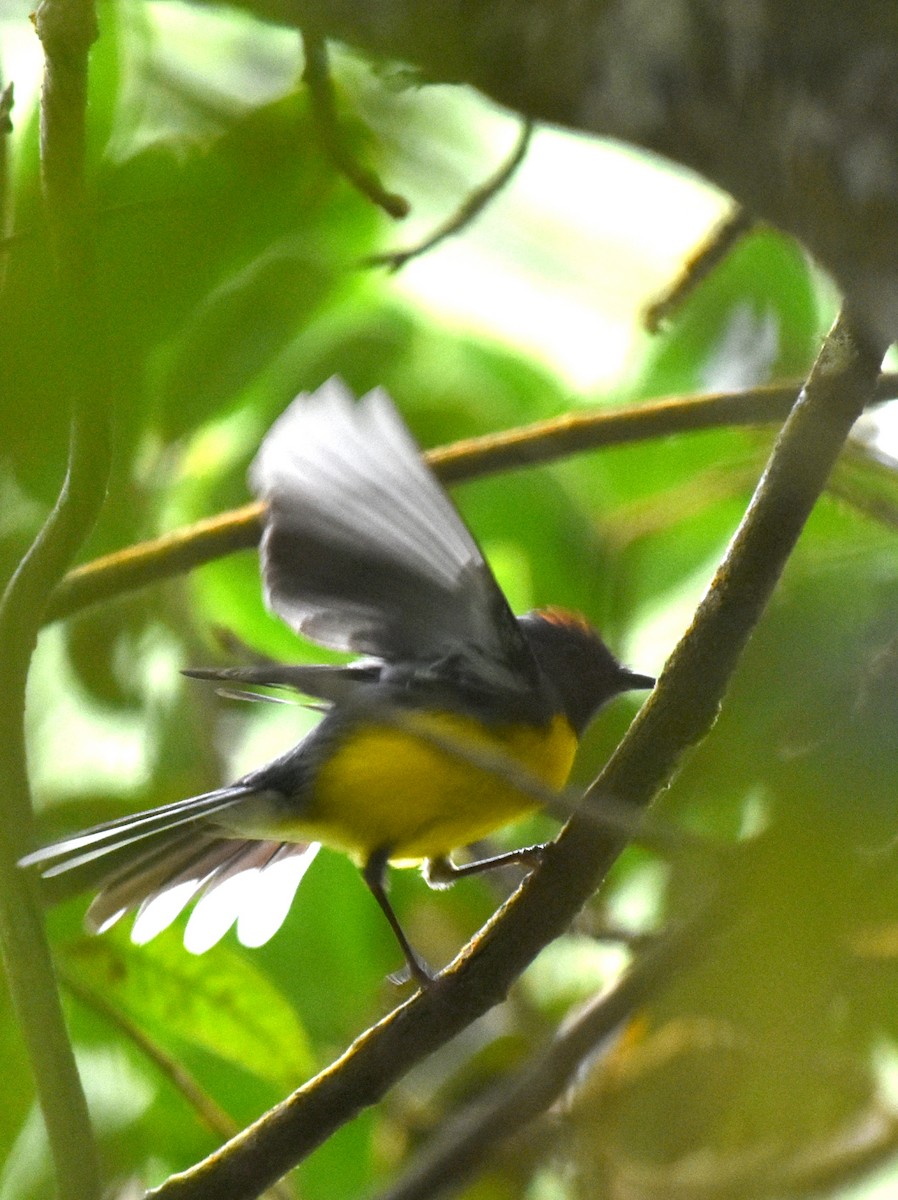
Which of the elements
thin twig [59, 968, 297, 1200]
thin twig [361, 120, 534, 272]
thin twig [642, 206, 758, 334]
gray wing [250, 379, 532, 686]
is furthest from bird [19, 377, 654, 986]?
thin twig [642, 206, 758, 334]

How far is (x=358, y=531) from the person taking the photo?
1.52 metres

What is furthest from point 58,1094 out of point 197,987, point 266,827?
point 266,827

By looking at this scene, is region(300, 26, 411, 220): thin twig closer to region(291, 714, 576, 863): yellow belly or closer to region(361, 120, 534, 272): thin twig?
region(361, 120, 534, 272): thin twig

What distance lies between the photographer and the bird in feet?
4.87

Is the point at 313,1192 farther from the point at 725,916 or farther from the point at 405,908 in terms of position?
the point at 725,916

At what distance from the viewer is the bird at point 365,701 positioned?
1485 mm

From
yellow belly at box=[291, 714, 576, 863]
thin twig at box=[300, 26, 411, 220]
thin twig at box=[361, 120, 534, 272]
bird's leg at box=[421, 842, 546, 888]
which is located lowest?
bird's leg at box=[421, 842, 546, 888]

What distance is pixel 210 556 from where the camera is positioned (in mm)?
1708

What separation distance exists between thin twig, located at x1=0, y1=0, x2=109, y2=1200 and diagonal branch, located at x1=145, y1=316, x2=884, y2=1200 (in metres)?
0.13

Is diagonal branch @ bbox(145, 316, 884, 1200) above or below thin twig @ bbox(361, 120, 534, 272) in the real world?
below

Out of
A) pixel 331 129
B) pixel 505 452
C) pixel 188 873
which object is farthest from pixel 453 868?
pixel 331 129

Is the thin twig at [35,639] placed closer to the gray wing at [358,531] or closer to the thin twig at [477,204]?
the gray wing at [358,531]

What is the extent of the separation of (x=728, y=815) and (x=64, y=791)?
1135mm

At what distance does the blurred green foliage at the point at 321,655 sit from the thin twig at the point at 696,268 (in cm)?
23
